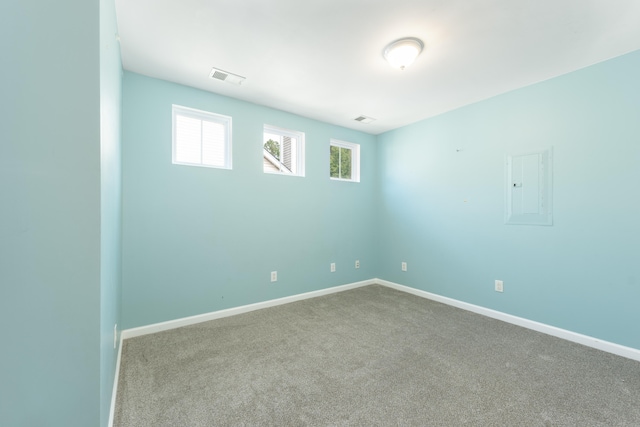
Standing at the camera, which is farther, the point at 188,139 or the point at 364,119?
the point at 364,119

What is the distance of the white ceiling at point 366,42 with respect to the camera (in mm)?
1727

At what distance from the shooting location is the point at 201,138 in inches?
116

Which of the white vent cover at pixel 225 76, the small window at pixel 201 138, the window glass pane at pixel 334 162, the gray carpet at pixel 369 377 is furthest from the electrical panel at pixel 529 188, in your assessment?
the small window at pixel 201 138

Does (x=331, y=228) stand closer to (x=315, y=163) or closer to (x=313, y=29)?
(x=315, y=163)

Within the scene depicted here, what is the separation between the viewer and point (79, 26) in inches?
40.1

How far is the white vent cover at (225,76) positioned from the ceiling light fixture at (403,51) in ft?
4.66

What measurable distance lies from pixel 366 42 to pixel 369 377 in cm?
253

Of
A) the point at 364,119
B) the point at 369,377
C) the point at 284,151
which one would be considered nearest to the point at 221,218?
the point at 284,151

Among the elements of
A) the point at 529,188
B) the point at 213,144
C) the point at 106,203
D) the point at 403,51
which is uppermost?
the point at 403,51

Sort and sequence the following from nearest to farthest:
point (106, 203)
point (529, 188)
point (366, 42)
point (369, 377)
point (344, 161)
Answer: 1. point (106, 203)
2. point (369, 377)
3. point (366, 42)
4. point (529, 188)
5. point (344, 161)

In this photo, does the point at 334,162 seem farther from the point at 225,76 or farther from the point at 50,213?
the point at 50,213

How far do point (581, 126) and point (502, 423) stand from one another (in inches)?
103

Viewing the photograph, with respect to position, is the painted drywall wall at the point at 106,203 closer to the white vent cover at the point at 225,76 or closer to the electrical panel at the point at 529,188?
the white vent cover at the point at 225,76

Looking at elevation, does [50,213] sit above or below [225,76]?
below
